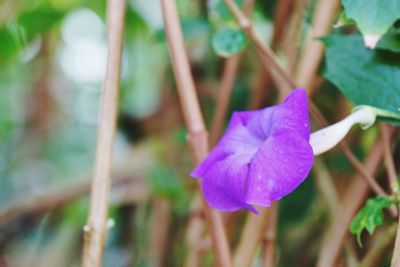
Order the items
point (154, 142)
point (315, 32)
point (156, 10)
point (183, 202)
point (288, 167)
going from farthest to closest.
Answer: point (156, 10) < point (154, 142) < point (183, 202) < point (315, 32) < point (288, 167)

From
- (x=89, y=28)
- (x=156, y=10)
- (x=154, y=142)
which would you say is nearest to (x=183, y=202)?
(x=154, y=142)

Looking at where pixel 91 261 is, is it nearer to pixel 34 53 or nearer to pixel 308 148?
pixel 308 148

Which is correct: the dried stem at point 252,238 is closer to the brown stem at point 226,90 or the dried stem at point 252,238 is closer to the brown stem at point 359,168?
the brown stem at point 359,168

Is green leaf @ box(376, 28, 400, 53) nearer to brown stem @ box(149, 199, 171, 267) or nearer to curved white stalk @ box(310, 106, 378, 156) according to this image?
curved white stalk @ box(310, 106, 378, 156)

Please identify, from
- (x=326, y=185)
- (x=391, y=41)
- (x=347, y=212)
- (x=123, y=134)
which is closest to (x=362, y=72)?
(x=391, y=41)

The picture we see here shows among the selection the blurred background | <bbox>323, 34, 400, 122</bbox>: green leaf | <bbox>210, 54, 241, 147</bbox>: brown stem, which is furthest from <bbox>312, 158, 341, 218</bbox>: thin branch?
<bbox>323, 34, 400, 122</bbox>: green leaf

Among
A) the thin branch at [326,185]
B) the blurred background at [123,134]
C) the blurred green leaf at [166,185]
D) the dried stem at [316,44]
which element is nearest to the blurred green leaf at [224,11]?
the blurred background at [123,134]

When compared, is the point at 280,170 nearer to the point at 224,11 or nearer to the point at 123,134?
the point at 224,11
